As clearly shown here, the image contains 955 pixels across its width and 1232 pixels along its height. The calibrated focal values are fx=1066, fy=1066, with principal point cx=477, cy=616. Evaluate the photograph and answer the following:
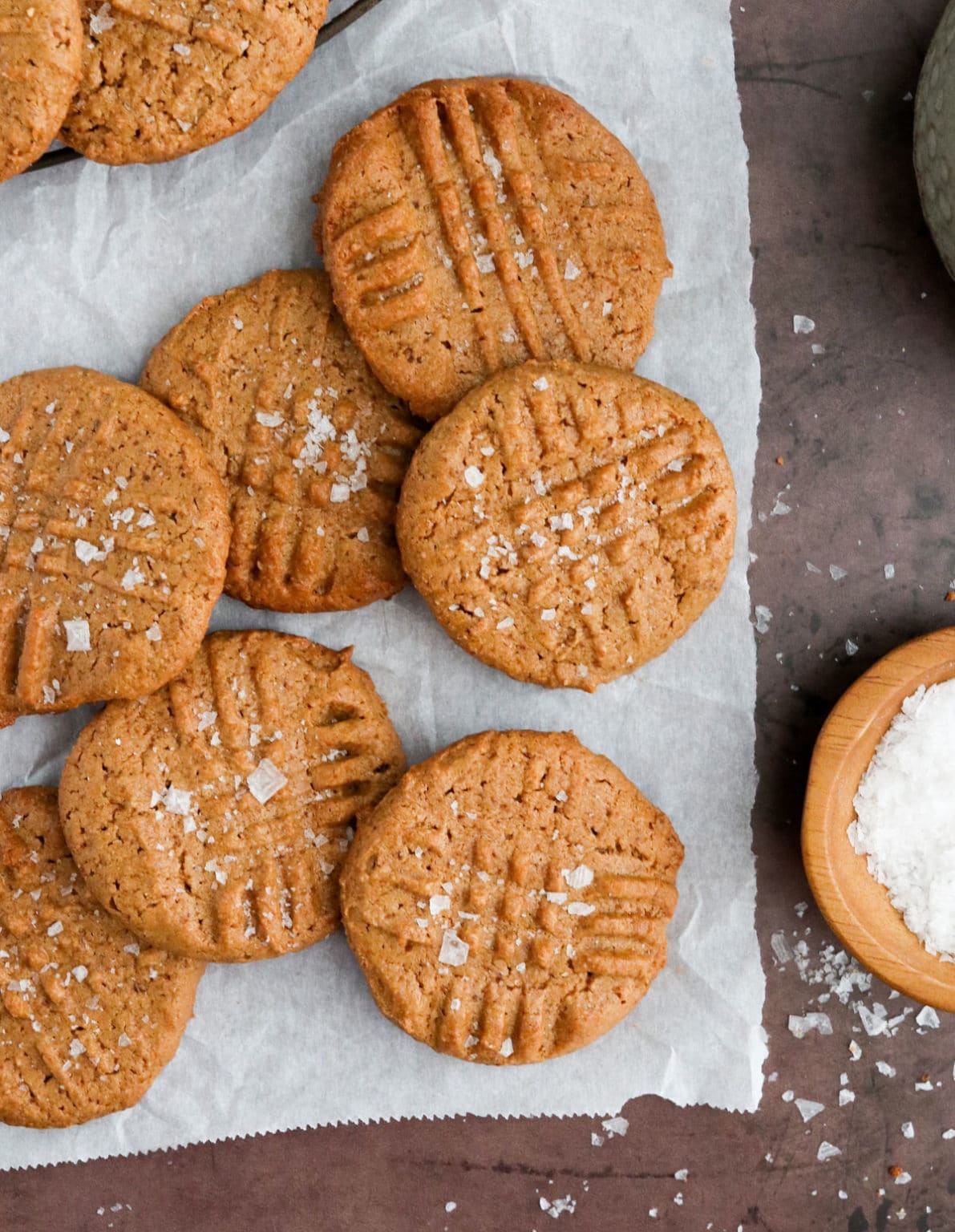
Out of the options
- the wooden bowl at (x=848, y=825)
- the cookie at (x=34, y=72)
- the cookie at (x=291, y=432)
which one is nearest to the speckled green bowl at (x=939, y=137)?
the wooden bowl at (x=848, y=825)

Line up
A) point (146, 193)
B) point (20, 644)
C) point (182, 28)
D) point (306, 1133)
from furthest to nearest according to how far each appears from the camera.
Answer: point (306, 1133)
point (146, 193)
point (20, 644)
point (182, 28)

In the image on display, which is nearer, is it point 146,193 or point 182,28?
point 182,28

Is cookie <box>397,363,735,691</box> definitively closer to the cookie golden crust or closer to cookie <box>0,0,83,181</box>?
the cookie golden crust

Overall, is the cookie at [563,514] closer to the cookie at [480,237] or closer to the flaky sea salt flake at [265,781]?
the cookie at [480,237]

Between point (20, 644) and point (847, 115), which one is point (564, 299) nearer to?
point (847, 115)

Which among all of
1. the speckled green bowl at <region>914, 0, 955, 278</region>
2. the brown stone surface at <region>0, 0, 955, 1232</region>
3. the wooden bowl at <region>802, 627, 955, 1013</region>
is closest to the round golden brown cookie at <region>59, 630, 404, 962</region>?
the brown stone surface at <region>0, 0, 955, 1232</region>

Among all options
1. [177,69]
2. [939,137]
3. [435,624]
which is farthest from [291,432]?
[939,137]

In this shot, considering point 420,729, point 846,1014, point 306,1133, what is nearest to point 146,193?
point 420,729
